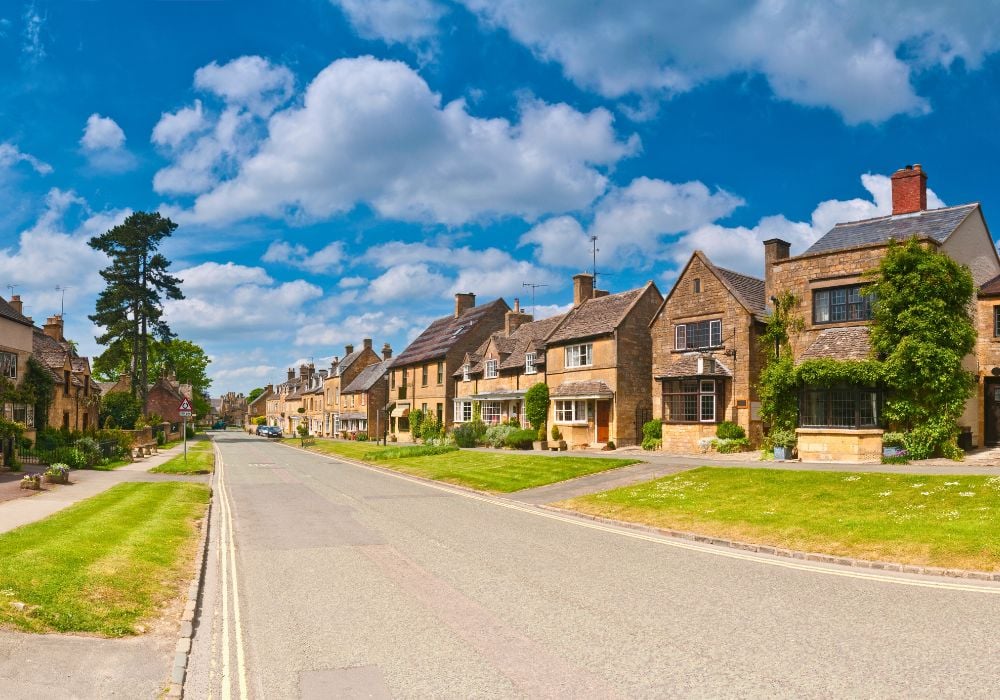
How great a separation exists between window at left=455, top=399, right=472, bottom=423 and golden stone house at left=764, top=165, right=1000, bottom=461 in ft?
96.3

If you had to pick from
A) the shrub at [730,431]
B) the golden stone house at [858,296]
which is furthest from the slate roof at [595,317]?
the golden stone house at [858,296]

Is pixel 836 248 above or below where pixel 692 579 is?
above

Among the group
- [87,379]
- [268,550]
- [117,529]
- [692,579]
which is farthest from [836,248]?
[87,379]

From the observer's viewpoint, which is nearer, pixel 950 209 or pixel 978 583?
pixel 978 583

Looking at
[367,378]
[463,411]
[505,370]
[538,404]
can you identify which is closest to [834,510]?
[538,404]

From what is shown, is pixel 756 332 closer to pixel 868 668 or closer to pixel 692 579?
pixel 692 579

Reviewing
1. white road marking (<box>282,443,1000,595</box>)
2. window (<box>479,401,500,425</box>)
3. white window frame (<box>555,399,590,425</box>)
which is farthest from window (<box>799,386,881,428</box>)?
window (<box>479,401,500,425</box>)

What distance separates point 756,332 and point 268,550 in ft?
84.0

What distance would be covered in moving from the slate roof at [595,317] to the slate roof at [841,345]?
514 inches

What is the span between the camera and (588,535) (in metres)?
16.0

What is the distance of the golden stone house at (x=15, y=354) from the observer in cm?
3541

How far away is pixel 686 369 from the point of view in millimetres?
34656

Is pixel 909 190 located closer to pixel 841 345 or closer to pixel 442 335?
pixel 841 345

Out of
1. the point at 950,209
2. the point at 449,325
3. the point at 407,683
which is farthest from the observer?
the point at 449,325
